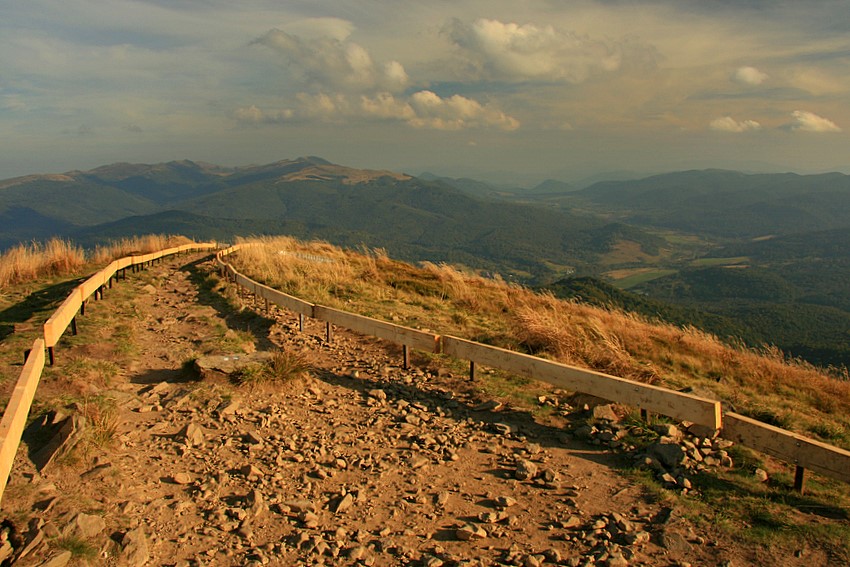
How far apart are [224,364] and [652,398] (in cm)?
535

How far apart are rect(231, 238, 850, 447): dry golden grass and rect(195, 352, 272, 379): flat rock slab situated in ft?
14.0

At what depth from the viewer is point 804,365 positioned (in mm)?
13008

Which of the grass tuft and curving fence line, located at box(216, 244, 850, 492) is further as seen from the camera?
the grass tuft

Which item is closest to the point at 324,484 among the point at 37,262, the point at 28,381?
the point at 28,381

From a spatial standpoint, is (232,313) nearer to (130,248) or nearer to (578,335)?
(578,335)

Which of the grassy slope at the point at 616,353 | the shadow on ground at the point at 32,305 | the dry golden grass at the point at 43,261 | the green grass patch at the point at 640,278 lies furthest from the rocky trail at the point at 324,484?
the green grass patch at the point at 640,278

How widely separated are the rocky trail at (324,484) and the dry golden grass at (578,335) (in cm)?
243

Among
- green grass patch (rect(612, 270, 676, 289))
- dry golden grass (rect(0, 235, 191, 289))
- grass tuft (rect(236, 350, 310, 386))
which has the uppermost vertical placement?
dry golden grass (rect(0, 235, 191, 289))

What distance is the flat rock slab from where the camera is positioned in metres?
7.11

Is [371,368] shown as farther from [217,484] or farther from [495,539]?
[495,539]

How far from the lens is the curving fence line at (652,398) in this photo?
4883 mm

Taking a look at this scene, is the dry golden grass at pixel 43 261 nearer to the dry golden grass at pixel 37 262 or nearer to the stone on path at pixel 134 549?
the dry golden grass at pixel 37 262

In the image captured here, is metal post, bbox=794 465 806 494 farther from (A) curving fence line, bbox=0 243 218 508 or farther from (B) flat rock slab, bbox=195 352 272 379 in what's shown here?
(A) curving fence line, bbox=0 243 218 508

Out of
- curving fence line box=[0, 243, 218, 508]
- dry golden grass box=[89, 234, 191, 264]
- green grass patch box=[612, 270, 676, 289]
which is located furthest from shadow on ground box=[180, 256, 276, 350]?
green grass patch box=[612, 270, 676, 289]
